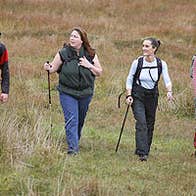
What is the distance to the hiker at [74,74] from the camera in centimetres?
867

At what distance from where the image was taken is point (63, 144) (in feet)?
30.1

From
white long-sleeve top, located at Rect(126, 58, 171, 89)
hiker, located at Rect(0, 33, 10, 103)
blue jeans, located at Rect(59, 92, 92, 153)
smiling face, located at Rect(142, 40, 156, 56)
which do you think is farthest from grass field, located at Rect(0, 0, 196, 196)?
smiling face, located at Rect(142, 40, 156, 56)

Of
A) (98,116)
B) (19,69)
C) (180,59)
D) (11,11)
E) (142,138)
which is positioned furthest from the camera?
(11,11)

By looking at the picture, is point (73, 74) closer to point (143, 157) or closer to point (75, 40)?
point (75, 40)

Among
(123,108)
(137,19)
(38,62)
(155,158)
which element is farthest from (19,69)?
(137,19)

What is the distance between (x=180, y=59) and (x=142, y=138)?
1285 centimetres

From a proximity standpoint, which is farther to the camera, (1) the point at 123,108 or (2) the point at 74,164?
(1) the point at 123,108

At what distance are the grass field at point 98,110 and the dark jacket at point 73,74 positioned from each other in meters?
0.67

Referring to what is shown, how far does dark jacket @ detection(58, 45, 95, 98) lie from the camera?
341 inches

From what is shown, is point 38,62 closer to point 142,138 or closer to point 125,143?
point 125,143

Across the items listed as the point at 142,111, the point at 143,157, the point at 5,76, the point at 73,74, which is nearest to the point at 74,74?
the point at 73,74

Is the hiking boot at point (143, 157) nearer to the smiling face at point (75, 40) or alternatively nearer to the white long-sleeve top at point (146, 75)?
the white long-sleeve top at point (146, 75)

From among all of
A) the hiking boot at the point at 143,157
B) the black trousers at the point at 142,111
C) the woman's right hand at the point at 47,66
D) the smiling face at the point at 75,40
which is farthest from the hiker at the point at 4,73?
the hiking boot at the point at 143,157

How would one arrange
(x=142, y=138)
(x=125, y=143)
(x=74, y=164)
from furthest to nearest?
1. (x=125, y=143)
2. (x=142, y=138)
3. (x=74, y=164)
